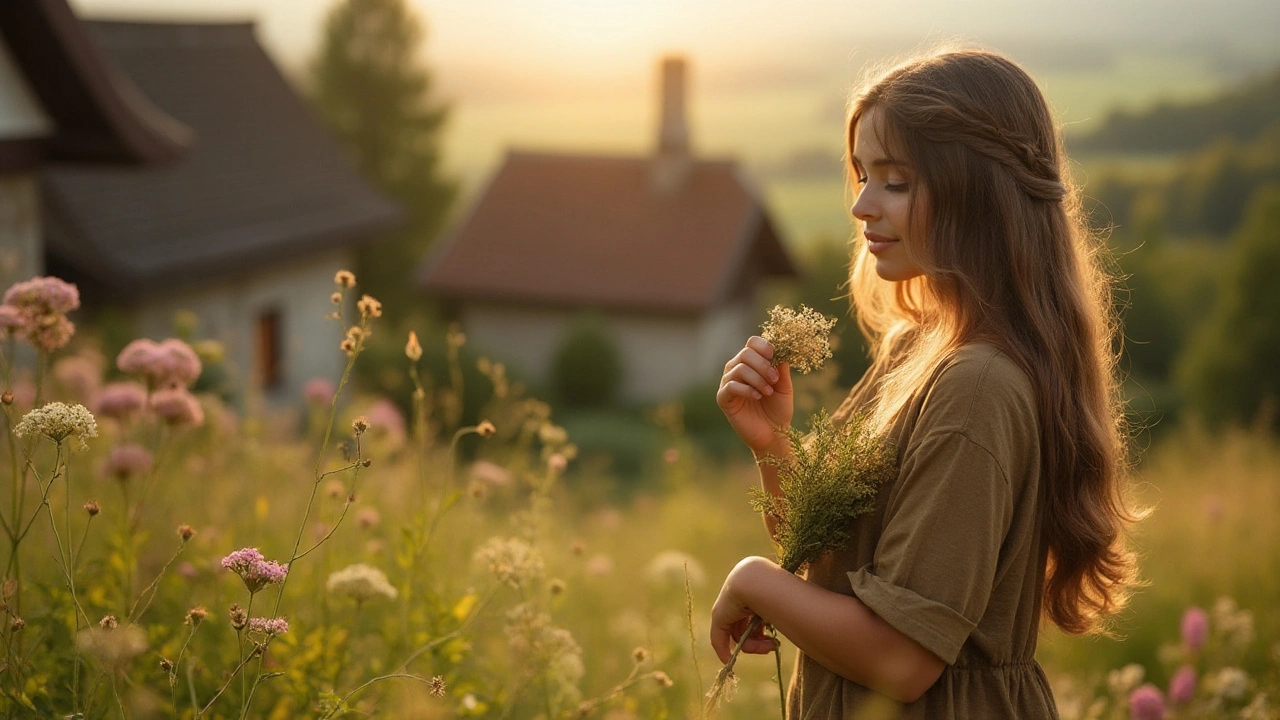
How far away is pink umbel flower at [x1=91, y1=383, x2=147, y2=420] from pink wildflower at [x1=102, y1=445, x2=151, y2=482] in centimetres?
24

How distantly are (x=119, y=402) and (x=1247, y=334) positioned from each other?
767 inches

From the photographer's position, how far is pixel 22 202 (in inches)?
306

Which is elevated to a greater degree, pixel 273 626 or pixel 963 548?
pixel 963 548

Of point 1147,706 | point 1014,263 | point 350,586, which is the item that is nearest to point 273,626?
point 350,586

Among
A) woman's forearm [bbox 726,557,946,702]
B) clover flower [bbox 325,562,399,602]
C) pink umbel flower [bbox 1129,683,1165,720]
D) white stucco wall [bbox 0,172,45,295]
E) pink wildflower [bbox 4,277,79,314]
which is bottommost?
white stucco wall [bbox 0,172,45,295]

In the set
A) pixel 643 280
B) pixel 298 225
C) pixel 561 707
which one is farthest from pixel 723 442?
pixel 561 707

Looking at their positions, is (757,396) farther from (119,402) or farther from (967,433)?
(119,402)

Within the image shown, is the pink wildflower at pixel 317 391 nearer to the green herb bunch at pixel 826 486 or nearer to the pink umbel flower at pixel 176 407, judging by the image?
the pink umbel flower at pixel 176 407

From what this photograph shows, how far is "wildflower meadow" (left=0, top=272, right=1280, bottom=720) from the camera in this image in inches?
86.0

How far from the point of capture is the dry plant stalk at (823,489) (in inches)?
73.4

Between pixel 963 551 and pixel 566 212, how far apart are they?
26438 millimetres

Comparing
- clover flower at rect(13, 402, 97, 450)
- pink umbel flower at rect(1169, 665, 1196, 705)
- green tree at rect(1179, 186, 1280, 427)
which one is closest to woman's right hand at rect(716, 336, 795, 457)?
clover flower at rect(13, 402, 97, 450)

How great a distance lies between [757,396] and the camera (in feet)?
6.63

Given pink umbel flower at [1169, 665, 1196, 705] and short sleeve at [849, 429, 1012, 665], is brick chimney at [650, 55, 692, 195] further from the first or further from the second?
short sleeve at [849, 429, 1012, 665]
